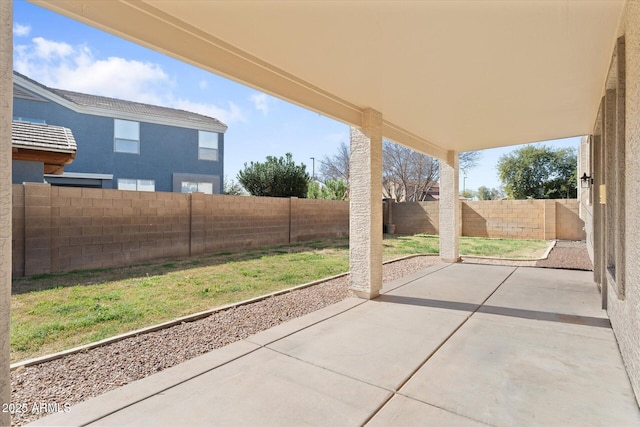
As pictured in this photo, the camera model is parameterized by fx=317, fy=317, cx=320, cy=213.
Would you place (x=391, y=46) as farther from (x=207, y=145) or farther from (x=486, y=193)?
(x=486, y=193)

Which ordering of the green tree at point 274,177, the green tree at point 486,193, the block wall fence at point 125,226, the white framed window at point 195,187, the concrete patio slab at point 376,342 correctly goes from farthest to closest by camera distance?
the green tree at point 486,193, the green tree at point 274,177, the white framed window at point 195,187, the block wall fence at point 125,226, the concrete patio slab at point 376,342

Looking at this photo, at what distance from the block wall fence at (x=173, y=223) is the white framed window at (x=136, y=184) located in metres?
6.59

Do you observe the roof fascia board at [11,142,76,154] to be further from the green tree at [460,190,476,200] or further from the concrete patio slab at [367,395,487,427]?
the green tree at [460,190,476,200]

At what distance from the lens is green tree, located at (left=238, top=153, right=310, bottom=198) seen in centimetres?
1527

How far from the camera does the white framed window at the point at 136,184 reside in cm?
1372

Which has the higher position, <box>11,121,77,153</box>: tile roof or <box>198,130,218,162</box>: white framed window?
<box>198,130,218,162</box>: white framed window

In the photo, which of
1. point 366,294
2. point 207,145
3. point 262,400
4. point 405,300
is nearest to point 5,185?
point 262,400

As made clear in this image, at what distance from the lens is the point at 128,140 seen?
13867mm

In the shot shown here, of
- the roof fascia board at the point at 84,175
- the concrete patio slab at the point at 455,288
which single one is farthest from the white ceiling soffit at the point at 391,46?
the roof fascia board at the point at 84,175

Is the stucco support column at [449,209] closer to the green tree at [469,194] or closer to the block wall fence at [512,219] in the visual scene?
the block wall fence at [512,219]

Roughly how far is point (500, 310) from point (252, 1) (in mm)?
4601

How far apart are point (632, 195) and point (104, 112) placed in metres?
16.4

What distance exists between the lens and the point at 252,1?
95.3 inches

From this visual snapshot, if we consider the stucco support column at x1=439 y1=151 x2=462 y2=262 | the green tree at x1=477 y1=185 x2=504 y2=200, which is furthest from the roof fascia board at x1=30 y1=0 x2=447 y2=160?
the green tree at x1=477 y1=185 x2=504 y2=200
